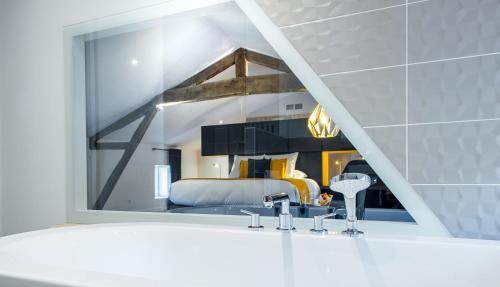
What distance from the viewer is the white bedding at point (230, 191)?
70.9 inches

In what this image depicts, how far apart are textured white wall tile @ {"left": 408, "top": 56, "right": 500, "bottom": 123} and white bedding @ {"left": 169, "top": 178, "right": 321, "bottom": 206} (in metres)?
0.60

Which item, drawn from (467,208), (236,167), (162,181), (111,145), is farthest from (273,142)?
(111,145)

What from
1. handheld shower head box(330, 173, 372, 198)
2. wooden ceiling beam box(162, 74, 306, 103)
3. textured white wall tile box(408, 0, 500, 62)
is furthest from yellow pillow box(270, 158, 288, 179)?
textured white wall tile box(408, 0, 500, 62)

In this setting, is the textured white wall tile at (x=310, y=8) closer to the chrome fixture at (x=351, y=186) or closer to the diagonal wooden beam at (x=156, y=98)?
the diagonal wooden beam at (x=156, y=98)

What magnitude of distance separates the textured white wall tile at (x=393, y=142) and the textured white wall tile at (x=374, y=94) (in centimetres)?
3

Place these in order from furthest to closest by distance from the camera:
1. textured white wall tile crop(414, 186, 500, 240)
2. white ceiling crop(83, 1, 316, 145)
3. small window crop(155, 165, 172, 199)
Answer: small window crop(155, 165, 172, 199)
white ceiling crop(83, 1, 316, 145)
textured white wall tile crop(414, 186, 500, 240)

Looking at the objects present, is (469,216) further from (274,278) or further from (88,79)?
(88,79)

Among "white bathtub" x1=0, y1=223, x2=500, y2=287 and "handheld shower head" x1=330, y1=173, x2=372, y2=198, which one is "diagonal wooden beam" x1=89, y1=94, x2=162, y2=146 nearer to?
"white bathtub" x1=0, y1=223, x2=500, y2=287

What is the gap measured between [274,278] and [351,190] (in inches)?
17.3

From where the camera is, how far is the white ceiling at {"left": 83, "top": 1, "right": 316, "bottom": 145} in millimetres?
1900

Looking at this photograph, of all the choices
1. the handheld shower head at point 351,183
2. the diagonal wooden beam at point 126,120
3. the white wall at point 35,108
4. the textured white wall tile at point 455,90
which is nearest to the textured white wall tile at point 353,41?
the textured white wall tile at point 455,90

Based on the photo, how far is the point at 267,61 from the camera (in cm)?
184

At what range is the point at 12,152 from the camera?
2.50m

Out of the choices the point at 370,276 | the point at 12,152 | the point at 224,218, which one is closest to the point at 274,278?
the point at 370,276
